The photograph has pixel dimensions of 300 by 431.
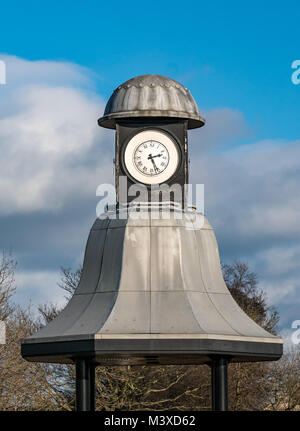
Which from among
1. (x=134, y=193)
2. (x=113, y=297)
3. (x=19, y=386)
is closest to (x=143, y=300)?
(x=113, y=297)

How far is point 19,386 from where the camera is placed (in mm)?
49188

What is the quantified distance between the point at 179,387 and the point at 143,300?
3240 centimetres

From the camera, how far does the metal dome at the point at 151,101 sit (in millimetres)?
29797

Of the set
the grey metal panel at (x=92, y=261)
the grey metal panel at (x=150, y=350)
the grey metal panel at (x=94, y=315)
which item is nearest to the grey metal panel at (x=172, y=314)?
the grey metal panel at (x=150, y=350)

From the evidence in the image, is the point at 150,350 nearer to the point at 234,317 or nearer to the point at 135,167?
the point at 234,317

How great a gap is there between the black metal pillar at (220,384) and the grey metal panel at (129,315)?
6.82 feet

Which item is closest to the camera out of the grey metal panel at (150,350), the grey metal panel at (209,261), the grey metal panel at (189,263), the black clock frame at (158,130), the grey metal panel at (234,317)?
the grey metal panel at (150,350)

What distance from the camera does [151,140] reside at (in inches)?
1181

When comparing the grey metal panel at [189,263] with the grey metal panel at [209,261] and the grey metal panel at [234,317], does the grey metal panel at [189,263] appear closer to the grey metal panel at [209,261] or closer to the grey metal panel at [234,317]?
the grey metal panel at [209,261]

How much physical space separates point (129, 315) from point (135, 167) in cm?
410

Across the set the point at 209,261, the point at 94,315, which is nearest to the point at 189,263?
the point at 209,261
